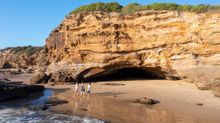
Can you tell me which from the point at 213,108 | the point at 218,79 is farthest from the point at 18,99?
the point at 218,79

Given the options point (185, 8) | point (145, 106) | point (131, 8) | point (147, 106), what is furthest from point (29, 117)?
point (131, 8)

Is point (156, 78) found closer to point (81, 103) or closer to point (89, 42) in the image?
point (89, 42)

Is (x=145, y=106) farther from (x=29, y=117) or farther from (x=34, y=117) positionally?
(x=29, y=117)

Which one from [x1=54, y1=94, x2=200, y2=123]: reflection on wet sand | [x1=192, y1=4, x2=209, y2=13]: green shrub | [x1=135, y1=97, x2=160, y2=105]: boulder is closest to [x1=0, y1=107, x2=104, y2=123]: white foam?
[x1=54, y1=94, x2=200, y2=123]: reflection on wet sand

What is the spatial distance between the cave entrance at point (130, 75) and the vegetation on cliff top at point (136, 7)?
6146mm

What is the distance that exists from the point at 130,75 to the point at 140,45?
6929 millimetres

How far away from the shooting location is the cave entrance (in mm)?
30745

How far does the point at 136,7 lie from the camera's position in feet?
97.8

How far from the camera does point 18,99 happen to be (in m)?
22.0

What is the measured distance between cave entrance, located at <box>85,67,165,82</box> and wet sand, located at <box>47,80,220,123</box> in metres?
2.90

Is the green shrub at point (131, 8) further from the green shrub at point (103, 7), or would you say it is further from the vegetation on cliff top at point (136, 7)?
the green shrub at point (103, 7)

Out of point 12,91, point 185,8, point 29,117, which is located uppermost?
point 185,8

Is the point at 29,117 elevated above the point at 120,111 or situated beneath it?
situated beneath

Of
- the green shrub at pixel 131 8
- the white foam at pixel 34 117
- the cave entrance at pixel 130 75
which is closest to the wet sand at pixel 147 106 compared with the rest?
the white foam at pixel 34 117
